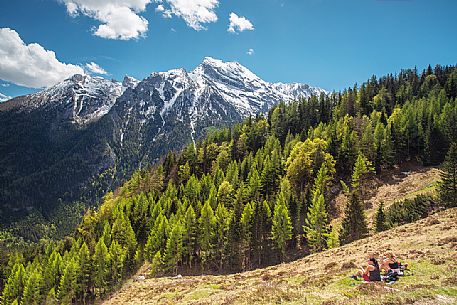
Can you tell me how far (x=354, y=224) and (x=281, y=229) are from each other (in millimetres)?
15751

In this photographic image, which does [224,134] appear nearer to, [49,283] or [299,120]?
[299,120]

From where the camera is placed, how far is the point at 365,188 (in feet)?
268

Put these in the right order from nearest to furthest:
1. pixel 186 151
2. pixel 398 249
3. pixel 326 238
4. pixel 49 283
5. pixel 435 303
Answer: pixel 435 303 < pixel 398 249 < pixel 326 238 < pixel 49 283 < pixel 186 151

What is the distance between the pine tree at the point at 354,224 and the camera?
57237mm

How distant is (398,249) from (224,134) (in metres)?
123

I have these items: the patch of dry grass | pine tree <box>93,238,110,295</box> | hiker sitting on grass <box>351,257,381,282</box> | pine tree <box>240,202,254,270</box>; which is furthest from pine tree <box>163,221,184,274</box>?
hiker sitting on grass <box>351,257,381,282</box>

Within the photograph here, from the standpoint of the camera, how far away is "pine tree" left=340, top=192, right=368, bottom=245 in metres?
57.2

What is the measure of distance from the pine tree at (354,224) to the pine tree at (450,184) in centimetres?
1381

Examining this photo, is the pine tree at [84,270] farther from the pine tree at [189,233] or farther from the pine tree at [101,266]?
the pine tree at [189,233]

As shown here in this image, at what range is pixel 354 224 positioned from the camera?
58.2m

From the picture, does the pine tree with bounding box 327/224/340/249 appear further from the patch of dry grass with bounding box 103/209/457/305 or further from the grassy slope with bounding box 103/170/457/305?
the patch of dry grass with bounding box 103/209/457/305

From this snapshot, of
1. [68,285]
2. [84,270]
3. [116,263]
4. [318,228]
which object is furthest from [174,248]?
[318,228]

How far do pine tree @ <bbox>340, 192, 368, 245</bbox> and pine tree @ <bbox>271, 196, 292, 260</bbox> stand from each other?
11918mm

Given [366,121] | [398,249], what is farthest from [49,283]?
[366,121]
